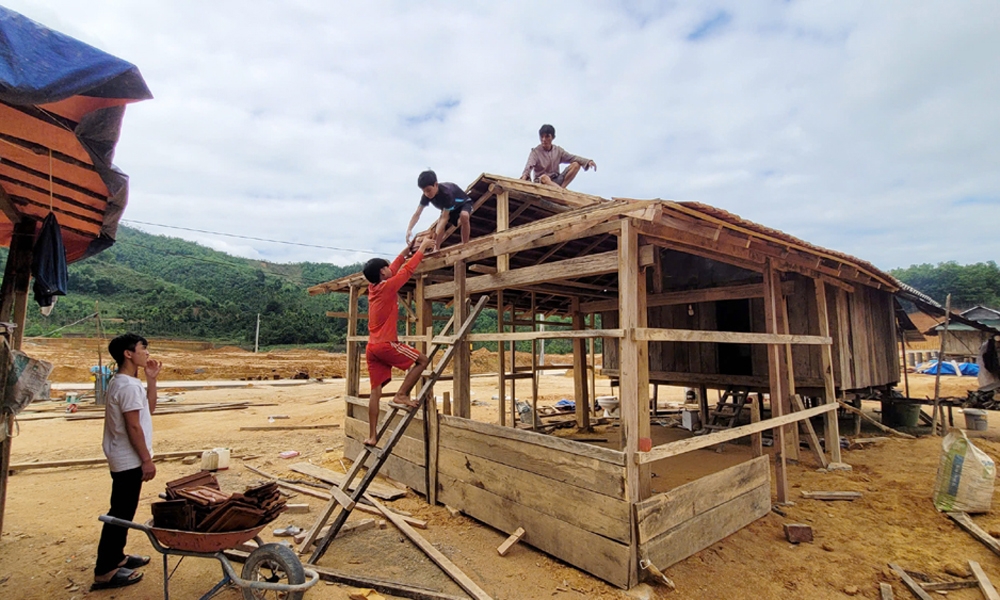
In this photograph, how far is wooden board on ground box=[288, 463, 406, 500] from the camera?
6449 millimetres

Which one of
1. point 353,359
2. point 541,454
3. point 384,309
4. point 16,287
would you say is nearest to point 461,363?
point 384,309

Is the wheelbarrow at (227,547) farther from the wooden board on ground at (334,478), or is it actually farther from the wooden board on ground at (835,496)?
the wooden board on ground at (835,496)

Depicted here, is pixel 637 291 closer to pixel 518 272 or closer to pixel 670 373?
pixel 518 272

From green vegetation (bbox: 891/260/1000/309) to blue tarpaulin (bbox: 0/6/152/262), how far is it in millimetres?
59028

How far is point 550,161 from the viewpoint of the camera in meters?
8.27

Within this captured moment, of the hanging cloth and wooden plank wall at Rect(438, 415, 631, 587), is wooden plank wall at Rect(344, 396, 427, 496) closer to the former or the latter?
wooden plank wall at Rect(438, 415, 631, 587)

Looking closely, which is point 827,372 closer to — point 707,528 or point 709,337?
point 709,337

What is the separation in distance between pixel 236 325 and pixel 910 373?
5055 centimetres

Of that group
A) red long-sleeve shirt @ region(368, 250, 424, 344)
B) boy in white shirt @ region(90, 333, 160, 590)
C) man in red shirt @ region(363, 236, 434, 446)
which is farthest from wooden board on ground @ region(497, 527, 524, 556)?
boy in white shirt @ region(90, 333, 160, 590)

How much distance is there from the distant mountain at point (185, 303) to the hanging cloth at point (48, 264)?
28019 mm

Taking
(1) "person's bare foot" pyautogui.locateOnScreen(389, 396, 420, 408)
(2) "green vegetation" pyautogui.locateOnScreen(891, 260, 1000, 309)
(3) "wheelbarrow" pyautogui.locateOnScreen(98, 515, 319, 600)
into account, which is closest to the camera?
(3) "wheelbarrow" pyautogui.locateOnScreen(98, 515, 319, 600)

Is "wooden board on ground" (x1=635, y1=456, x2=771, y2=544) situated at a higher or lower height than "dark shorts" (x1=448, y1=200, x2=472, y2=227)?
lower

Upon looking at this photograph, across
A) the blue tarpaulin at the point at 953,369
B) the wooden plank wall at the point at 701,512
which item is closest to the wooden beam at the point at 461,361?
the wooden plank wall at the point at 701,512

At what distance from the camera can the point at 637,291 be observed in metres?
4.30
